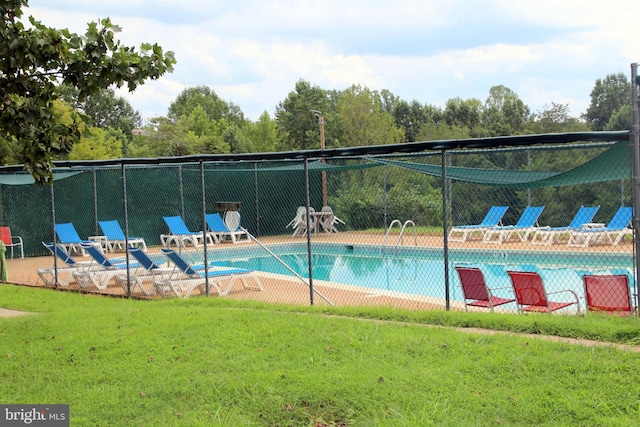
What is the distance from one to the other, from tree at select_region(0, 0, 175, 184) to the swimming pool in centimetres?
579

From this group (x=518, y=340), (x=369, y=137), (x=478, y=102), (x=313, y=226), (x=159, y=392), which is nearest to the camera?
(x=159, y=392)

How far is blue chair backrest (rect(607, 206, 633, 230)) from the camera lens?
1450cm

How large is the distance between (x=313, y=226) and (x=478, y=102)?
39289mm

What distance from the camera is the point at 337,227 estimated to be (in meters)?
20.7

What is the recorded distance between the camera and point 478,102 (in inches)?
2190

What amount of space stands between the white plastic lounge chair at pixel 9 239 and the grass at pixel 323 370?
9.12 metres

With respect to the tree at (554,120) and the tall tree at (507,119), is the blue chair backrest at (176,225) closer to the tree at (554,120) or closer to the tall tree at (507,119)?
the tall tree at (507,119)

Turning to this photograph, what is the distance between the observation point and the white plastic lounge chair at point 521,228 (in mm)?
16188

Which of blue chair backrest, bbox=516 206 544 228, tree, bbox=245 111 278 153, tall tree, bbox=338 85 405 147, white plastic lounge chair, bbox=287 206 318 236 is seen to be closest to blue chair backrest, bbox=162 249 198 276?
blue chair backrest, bbox=516 206 544 228

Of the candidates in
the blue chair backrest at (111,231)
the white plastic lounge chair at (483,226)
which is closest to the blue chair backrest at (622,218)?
the white plastic lounge chair at (483,226)

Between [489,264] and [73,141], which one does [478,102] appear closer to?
[489,264]

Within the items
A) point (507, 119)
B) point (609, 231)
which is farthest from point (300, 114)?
point (609, 231)

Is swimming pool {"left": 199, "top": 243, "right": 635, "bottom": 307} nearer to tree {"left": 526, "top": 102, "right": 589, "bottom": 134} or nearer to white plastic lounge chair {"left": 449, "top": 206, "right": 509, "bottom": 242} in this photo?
white plastic lounge chair {"left": 449, "top": 206, "right": 509, "bottom": 242}

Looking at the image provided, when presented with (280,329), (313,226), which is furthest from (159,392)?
(313,226)
